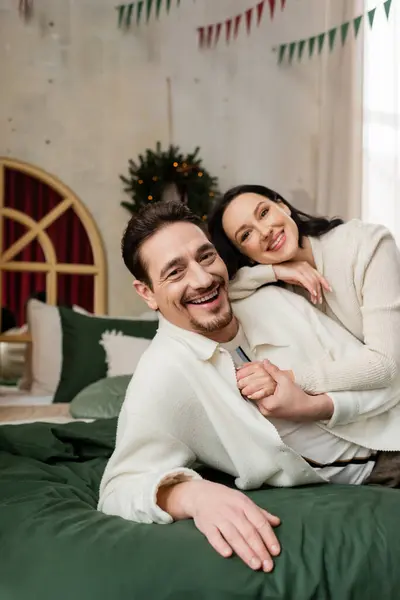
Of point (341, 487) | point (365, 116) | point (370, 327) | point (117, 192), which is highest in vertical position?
point (365, 116)

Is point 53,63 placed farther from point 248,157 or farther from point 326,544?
point 326,544

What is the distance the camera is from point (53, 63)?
3.93 meters

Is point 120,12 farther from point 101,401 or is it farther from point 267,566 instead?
point 267,566

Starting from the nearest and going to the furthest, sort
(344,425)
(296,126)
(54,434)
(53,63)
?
1. (344,425)
2. (54,434)
3. (53,63)
4. (296,126)

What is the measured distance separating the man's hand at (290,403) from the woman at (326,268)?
0.04 metres

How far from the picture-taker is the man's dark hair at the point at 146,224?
139cm

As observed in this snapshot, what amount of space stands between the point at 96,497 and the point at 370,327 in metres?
0.73

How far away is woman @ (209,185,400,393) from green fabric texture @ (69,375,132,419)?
4.08 feet

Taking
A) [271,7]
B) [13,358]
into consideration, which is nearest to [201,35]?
[271,7]

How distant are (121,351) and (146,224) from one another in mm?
1839

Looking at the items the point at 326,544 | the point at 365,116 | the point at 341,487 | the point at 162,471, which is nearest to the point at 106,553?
the point at 162,471

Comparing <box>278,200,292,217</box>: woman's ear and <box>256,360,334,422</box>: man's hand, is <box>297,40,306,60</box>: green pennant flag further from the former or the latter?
<box>256,360,334,422</box>: man's hand

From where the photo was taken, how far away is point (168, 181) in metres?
3.94

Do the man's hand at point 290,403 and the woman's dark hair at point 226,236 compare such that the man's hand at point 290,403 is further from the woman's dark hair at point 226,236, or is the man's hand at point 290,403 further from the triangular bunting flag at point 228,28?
the triangular bunting flag at point 228,28
